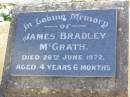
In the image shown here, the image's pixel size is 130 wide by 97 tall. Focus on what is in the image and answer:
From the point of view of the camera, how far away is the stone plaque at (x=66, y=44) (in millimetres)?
4074

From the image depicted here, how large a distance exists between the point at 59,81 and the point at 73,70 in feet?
0.55

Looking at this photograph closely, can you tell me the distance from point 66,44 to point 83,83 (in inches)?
17.3

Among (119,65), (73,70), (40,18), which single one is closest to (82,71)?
(73,70)

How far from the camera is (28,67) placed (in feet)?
13.8

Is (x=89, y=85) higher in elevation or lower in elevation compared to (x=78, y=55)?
lower

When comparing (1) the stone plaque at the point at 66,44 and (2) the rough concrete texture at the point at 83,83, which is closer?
(2) the rough concrete texture at the point at 83,83

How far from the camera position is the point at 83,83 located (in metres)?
4.03

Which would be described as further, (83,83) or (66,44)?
(66,44)

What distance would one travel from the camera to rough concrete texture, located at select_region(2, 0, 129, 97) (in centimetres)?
397

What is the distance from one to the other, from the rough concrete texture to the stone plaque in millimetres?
61

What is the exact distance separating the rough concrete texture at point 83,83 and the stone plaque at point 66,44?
6 cm

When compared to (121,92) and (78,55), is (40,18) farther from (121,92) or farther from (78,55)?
(121,92)

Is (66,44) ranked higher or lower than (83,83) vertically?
higher

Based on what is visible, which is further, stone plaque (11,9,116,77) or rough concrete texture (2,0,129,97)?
stone plaque (11,9,116,77)
